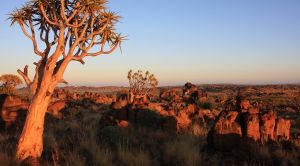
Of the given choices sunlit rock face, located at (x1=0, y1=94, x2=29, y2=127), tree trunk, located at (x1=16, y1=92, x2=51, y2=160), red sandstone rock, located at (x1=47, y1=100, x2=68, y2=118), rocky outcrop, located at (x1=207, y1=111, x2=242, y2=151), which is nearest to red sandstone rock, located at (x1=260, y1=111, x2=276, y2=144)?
rocky outcrop, located at (x1=207, y1=111, x2=242, y2=151)

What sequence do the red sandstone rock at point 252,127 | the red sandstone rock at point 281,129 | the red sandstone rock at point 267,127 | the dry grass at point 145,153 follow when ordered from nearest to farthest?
the dry grass at point 145,153 < the red sandstone rock at point 252,127 < the red sandstone rock at point 267,127 < the red sandstone rock at point 281,129

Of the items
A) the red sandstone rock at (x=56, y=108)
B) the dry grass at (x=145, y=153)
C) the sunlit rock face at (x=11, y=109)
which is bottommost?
the dry grass at (x=145, y=153)

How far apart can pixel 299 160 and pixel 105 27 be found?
6.37m

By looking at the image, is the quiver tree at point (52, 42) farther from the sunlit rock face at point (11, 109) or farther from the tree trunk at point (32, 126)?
the sunlit rock face at point (11, 109)

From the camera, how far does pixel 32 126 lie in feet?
28.5

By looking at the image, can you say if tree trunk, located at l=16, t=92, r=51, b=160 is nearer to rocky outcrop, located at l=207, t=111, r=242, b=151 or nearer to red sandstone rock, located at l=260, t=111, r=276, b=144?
rocky outcrop, located at l=207, t=111, r=242, b=151

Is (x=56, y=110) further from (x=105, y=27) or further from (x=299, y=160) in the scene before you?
(x=299, y=160)

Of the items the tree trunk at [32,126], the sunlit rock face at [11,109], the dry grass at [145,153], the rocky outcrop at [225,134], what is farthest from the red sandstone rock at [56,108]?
the rocky outcrop at [225,134]

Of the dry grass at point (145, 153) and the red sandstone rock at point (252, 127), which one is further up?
the red sandstone rock at point (252, 127)

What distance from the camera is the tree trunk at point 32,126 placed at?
866cm

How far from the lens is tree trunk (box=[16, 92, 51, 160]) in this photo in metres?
→ 8.66

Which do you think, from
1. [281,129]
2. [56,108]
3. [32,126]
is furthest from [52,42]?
[56,108]

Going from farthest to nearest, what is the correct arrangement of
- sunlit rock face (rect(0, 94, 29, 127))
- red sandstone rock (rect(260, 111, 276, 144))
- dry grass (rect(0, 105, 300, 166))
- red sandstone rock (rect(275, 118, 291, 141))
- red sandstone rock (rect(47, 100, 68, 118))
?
red sandstone rock (rect(47, 100, 68, 118))
sunlit rock face (rect(0, 94, 29, 127))
red sandstone rock (rect(275, 118, 291, 141))
red sandstone rock (rect(260, 111, 276, 144))
dry grass (rect(0, 105, 300, 166))

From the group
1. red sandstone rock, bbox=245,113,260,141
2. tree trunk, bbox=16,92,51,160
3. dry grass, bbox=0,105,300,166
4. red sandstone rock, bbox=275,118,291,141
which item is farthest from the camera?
red sandstone rock, bbox=275,118,291,141
